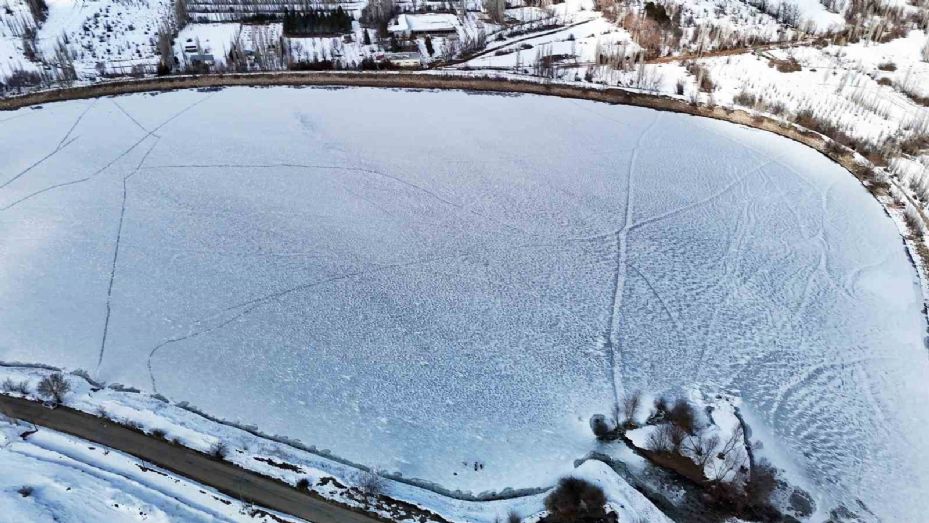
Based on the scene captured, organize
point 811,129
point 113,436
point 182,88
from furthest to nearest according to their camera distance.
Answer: point 182,88 < point 811,129 < point 113,436

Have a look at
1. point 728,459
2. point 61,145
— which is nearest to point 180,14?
point 61,145

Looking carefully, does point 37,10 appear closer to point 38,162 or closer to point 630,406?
point 38,162

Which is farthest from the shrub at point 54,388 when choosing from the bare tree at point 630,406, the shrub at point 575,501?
the bare tree at point 630,406

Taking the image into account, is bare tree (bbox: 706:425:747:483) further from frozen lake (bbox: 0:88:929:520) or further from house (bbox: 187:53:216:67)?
→ house (bbox: 187:53:216:67)

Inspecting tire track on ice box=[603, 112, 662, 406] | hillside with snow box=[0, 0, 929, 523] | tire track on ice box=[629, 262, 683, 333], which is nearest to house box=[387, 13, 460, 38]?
hillside with snow box=[0, 0, 929, 523]

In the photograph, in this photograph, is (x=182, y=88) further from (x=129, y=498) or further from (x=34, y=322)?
(x=129, y=498)

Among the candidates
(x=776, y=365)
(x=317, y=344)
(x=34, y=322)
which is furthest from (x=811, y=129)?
(x=34, y=322)
